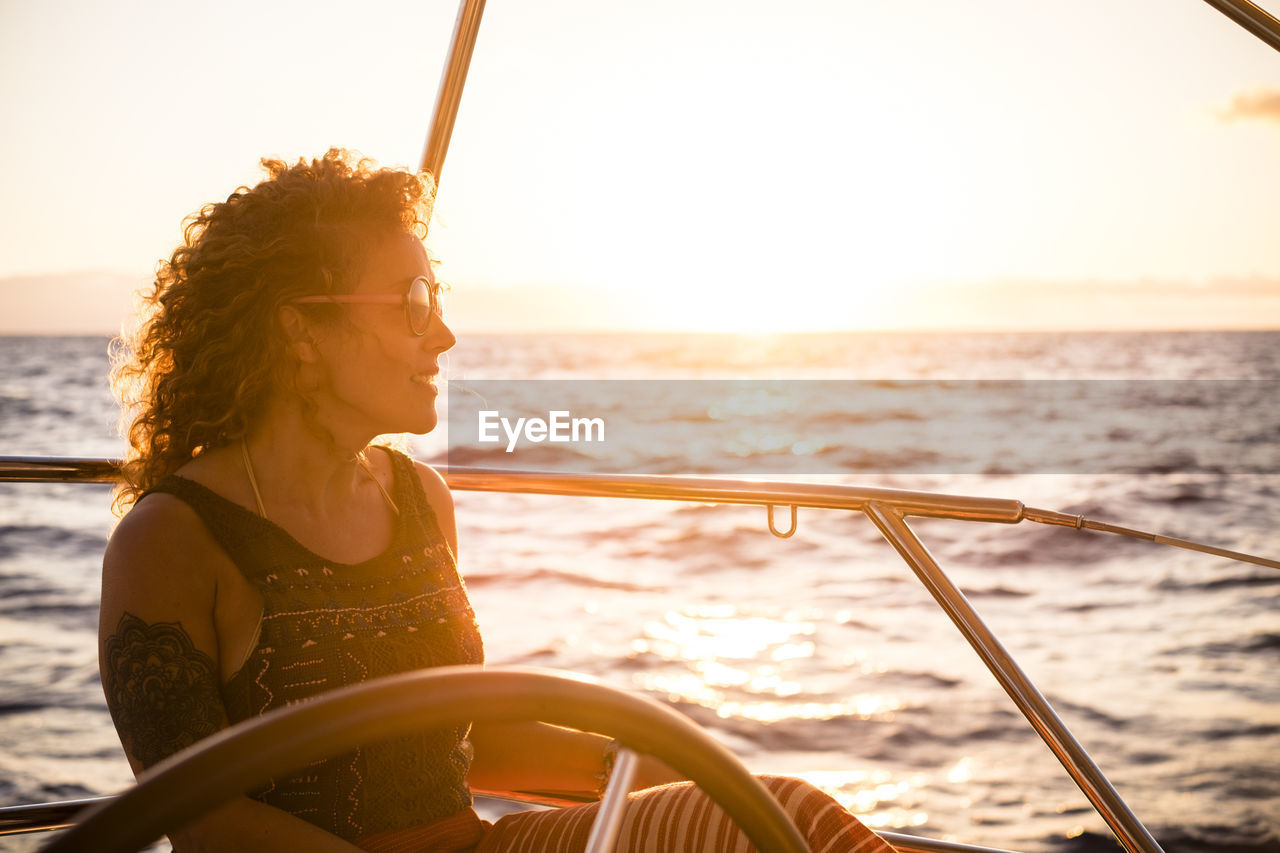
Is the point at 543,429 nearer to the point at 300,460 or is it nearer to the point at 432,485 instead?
the point at 432,485

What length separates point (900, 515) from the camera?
1750mm

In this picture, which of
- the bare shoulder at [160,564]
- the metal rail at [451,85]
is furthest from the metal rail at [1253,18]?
the bare shoulder at [160,564]

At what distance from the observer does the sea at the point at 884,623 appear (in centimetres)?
471

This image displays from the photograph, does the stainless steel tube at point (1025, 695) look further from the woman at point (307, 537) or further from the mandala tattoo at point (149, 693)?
the mandala tattoo at point (149, 693)

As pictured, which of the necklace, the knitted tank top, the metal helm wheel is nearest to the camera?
the metal helm wheel

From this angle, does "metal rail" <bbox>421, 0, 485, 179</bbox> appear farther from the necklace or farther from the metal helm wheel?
the metal helm wheel

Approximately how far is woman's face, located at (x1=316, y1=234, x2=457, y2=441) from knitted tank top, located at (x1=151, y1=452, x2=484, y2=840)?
181 millimetres

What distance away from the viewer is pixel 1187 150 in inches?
855

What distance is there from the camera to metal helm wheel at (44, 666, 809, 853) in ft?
1.71

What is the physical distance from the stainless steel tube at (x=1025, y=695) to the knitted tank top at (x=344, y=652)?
695 millimetres

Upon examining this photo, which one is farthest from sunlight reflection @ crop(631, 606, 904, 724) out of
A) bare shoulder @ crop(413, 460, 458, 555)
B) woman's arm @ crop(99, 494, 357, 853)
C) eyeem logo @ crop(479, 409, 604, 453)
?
eyeem logo @ crop(479, 409, 604, 453)

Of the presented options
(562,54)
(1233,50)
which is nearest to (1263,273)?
(562,54)

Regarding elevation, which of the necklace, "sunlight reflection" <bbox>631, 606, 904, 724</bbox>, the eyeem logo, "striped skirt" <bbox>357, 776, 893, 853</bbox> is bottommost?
"sunlight reflection" <bbox>631, 606, 904, 724</bbox>

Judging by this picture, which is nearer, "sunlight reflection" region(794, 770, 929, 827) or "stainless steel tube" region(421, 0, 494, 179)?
"stainless steel tube" region(421, 0, 494, 179)
